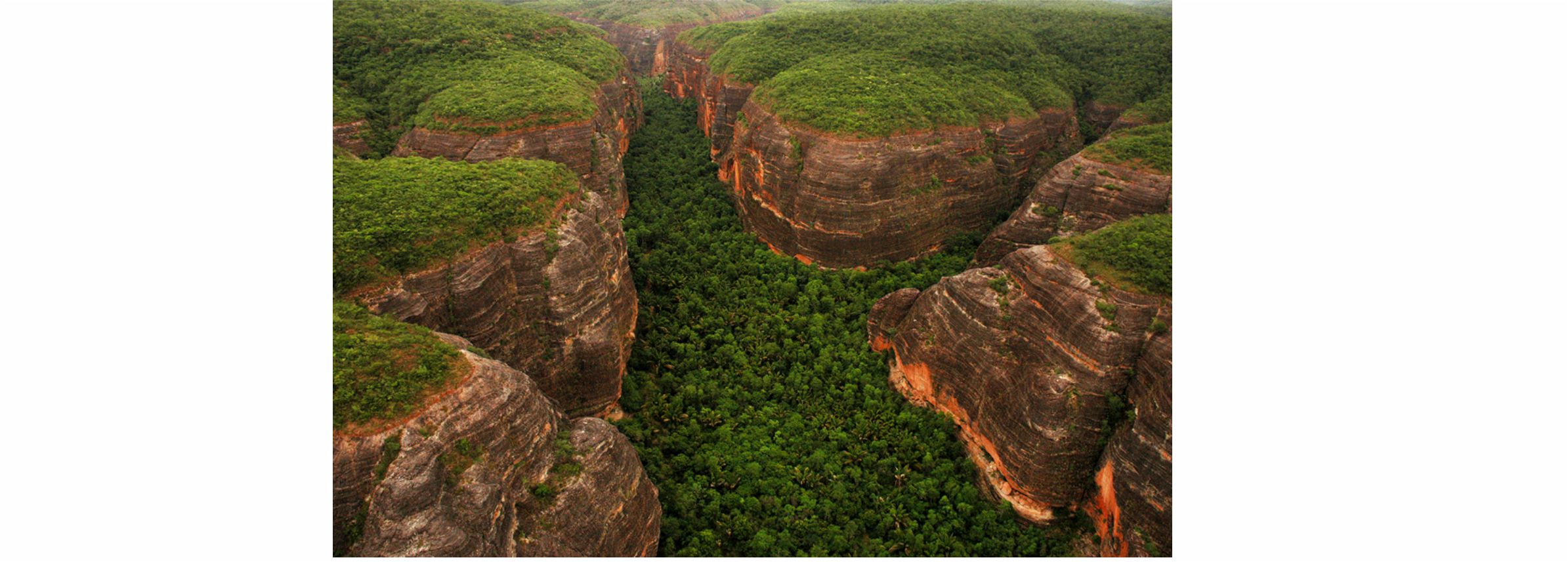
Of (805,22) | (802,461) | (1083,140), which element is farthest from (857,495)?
(805,22)

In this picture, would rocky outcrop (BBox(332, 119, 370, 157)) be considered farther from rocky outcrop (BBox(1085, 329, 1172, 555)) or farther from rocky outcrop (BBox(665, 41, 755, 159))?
rocky outcrop (BBox(1085, 329, 1172, 555))

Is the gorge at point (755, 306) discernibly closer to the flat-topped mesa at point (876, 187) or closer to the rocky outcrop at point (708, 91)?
the flat-topped mesa at point (876, 187)

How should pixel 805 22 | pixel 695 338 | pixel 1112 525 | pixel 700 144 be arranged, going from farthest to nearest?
1. pixel 805 22
2. pixel 700 144
3. pixel 695 338
4. pixel 1112 525

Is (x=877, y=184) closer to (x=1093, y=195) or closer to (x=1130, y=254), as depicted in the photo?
(x=1093, y=195)

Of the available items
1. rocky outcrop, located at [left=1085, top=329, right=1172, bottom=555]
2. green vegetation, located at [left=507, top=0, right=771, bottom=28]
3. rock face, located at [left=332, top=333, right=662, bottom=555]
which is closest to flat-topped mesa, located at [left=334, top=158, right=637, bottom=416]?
rock face, located at [left=332, top=333, right=662, bottom=555]

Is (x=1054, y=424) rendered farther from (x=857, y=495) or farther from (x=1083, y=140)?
(x=1083, y=140)

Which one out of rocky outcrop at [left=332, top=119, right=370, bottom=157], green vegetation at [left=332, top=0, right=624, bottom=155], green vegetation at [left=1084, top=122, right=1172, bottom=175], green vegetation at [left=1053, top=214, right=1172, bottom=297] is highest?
green vegetation at [left=332, top=0, right=624, bottom=155]

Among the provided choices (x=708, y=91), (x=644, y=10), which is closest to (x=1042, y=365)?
(x=708, y=91)
